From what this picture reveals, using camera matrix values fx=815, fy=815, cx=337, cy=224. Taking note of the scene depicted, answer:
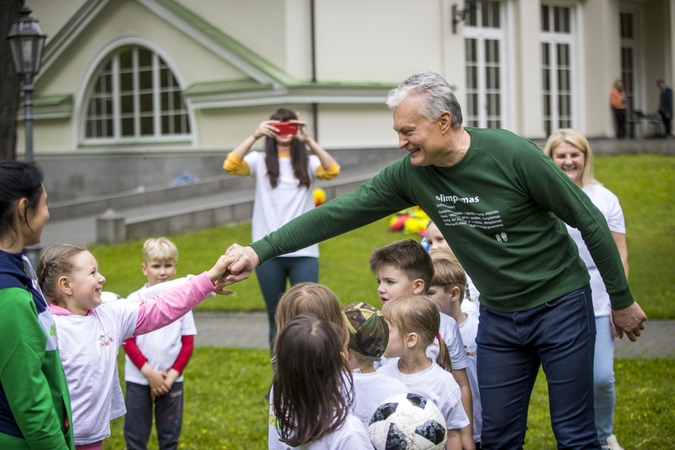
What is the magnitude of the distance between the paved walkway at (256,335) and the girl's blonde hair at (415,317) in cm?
477

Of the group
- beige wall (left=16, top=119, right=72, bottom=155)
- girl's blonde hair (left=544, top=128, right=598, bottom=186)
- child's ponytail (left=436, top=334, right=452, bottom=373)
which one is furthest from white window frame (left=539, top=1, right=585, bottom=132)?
child's ponytail (left=436, top=334, right=452, bottom=373)

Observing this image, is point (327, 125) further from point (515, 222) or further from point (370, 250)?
point (515, 222)

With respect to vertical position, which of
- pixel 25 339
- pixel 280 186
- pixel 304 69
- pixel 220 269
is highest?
→ pixel 304 69

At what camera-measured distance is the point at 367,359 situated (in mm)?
3529

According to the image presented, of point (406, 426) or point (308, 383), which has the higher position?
point (308, 383)

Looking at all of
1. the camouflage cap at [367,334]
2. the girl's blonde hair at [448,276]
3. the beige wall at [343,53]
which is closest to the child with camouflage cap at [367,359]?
the camouflage cap at [367,334]

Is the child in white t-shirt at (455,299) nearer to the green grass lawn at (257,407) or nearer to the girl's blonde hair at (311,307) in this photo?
the girl's blonde hair at (311,307)

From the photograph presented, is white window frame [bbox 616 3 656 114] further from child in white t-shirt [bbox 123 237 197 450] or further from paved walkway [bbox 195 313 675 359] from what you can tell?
child in white t-shirt [bbox 123 237 197 450]

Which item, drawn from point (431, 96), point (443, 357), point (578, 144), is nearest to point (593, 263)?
point (578, 144)

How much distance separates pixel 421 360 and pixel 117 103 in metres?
20.5

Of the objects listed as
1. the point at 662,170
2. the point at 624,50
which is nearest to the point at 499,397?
the point at 662,170

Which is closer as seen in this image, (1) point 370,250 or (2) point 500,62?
(1) point 370,250

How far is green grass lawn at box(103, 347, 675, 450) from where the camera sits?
18.7 feet

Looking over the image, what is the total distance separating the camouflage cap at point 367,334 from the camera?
11.4ft
